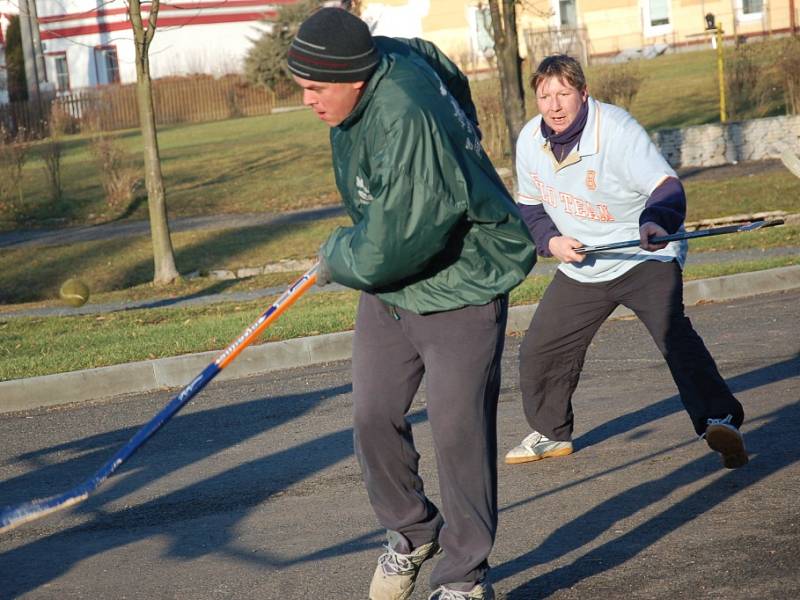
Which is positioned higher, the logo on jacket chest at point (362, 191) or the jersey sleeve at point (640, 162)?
the logo on jacket chest at point (362, 191)

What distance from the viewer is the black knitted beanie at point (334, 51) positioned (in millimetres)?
3531

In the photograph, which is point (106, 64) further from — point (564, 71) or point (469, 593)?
point (469, 593)

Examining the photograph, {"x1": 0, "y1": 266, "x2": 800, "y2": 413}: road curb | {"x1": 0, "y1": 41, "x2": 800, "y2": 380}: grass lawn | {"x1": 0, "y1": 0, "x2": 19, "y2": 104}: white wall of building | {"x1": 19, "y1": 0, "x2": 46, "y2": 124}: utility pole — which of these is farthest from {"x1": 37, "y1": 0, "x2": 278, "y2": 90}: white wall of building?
{"x1": 0, "y1": 266, "x2": 800, "y2": 413}: road curb

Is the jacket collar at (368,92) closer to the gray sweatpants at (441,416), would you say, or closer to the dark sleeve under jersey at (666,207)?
the gray sweatpants at (441,416)

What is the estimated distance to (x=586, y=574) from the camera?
14.1 ft

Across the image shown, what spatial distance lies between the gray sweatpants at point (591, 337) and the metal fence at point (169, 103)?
3444 centimetres

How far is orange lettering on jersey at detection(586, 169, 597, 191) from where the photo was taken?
543cm

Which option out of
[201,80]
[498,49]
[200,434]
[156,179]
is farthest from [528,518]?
[201,80]

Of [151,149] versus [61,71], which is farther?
[61,71]

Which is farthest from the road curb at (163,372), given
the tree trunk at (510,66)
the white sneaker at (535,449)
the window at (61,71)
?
the window at (61,71)

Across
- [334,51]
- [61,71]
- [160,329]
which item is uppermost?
[61,71]

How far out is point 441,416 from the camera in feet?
12.6

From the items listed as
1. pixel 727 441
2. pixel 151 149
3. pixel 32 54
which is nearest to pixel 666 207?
pixel 727 441

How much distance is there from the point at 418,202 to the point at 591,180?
2167 millimetres
